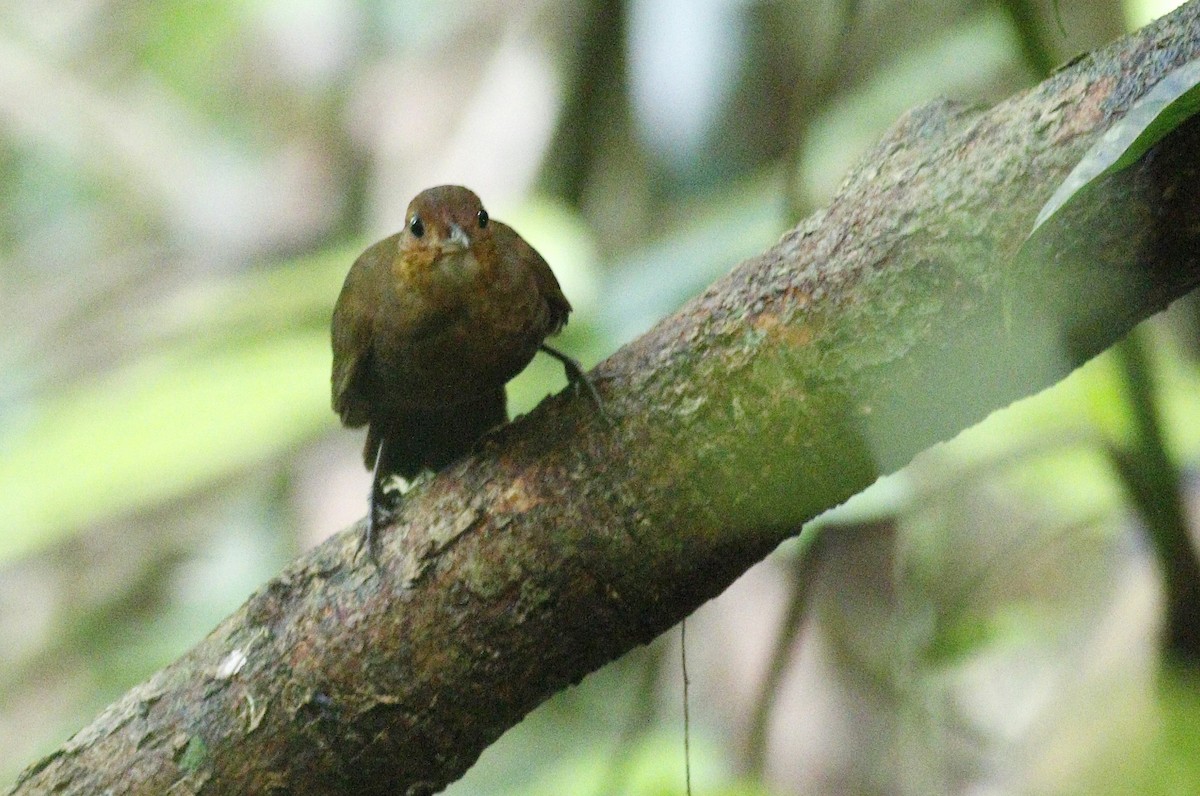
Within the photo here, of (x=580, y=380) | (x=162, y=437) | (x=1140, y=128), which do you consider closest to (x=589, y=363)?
(x=580, y=380)

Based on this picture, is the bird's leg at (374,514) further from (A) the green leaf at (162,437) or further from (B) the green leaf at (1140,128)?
(B) the green leaf at (1140,128)

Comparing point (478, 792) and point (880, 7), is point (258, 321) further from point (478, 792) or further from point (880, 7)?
point (880, 7)

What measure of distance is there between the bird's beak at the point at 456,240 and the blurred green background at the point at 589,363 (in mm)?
567

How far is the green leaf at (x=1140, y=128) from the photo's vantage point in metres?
1.30

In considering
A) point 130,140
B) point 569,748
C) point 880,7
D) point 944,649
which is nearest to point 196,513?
point 569,748

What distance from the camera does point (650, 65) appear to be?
13.4 ft

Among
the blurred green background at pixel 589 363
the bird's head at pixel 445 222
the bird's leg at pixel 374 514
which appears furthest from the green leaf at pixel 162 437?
the bird's head at pixel 445 222

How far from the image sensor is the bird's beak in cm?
215

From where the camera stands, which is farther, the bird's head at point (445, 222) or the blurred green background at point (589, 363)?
the blurred green background at point (589, 363)

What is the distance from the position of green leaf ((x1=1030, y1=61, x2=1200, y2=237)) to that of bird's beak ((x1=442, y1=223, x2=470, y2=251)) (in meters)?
1.08

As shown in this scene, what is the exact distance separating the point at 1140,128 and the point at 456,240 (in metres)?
1.18

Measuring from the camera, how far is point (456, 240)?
2.16 meters

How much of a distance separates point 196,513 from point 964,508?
3008 millimetres

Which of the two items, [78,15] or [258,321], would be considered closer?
[258,321]
